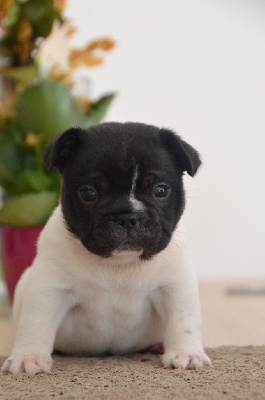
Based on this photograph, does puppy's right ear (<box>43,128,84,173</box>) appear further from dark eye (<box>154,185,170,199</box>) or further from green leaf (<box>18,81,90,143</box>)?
green leaf (<box>18,81,90,143</box>)

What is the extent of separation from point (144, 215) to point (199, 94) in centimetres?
251

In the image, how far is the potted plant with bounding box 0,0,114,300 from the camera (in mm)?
2496

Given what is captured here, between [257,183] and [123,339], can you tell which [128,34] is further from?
[123,339]

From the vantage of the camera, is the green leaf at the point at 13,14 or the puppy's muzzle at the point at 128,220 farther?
the green leaf at the point at 13,14

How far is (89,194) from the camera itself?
1542 mm

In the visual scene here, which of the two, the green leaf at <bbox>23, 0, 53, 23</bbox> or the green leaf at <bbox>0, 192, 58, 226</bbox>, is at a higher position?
the green leaf at <bbox>23, 0, 53, 23</bbox>

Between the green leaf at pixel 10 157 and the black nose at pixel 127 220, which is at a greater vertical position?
the green leaf at pixel 10 157

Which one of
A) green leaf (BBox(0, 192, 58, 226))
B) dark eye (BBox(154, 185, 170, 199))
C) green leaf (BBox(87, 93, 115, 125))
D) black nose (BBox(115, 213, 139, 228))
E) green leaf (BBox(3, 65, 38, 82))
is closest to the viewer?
black nose (BBox(115, 213, 139, 228))

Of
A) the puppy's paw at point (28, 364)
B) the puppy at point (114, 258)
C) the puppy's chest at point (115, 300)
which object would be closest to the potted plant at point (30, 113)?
the puppy at point (114, 258)

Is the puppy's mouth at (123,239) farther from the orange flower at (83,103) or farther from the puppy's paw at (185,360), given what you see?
the orange flower at (83,103)

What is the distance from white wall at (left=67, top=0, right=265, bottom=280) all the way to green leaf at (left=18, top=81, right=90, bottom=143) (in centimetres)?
124

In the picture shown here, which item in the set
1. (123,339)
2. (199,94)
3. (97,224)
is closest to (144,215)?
(97,224)

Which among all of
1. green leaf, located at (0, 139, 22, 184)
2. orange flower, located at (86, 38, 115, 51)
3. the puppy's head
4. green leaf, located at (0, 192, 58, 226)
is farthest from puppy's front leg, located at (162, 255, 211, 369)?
orange flower, located at (86, 38, 115, 51)

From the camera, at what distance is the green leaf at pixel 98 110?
270 cm
